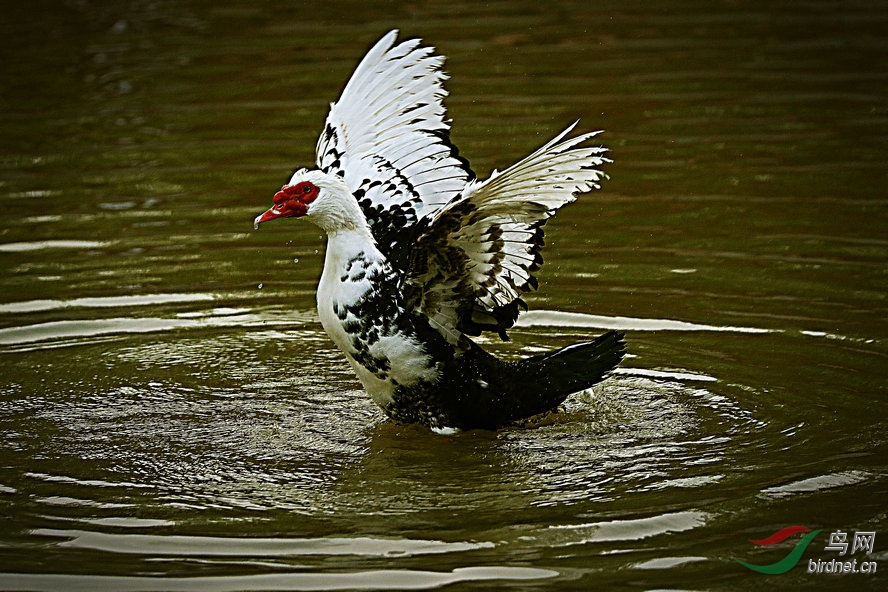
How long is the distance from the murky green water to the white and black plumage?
267 millimetres

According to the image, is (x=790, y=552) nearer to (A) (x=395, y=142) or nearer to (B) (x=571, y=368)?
(B) (x=571, y=368)

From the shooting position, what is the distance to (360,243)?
5656mm

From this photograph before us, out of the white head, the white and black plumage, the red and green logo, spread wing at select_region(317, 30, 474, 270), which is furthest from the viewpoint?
spread wing at select_region(317, 30, 474, 270)

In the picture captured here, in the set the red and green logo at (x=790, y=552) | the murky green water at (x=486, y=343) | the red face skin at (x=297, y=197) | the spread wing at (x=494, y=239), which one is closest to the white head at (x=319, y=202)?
the red face skin at (x=297, y=197)

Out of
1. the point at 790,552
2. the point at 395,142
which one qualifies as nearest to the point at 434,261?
the point at 395,142

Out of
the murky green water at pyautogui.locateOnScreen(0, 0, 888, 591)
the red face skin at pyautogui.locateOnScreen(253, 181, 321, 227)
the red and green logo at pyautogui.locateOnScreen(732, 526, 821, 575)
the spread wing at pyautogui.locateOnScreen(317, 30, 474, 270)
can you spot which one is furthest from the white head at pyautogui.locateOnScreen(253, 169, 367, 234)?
the red and green logo at pyautogui.locateOnScreen(732, 526, 821, 575)

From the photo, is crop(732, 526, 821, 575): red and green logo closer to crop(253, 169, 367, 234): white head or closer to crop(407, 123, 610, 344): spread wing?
crop(407, 123, 610, 344): spread wing

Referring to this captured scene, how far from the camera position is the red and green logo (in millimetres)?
4689

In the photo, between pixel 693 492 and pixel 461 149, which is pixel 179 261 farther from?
pixel 693 492

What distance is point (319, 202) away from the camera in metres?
5.64

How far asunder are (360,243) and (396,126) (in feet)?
3.46

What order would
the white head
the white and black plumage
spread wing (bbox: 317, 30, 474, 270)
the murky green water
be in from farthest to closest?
spread wing (bbox: 317, 30, 474, 270), the white head, the white and black plumage, the murky green water

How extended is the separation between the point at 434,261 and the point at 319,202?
58cm

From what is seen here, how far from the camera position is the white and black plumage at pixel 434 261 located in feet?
16.8
